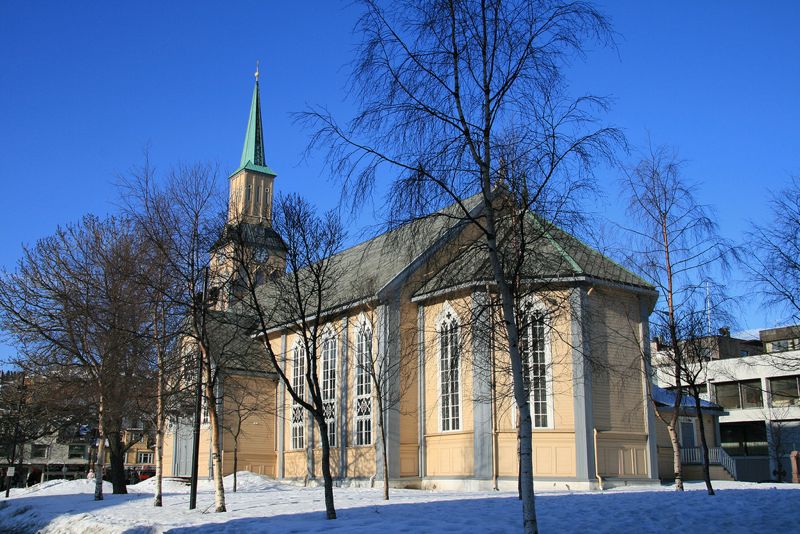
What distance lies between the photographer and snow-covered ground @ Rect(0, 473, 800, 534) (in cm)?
1236

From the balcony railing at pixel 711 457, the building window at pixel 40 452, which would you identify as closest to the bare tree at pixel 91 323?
the balcony railing at pixel 711 457

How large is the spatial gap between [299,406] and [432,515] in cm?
1688

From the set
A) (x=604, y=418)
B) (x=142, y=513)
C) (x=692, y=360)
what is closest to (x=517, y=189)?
(x=692, y=360)

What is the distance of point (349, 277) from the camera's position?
31.3 meters

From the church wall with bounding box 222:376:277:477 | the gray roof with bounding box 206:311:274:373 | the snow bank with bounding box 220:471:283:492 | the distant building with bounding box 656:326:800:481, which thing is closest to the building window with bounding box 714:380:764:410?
the distant building with bounding box 656:326:800:481

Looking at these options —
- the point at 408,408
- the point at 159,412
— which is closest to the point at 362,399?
the point at 408,408

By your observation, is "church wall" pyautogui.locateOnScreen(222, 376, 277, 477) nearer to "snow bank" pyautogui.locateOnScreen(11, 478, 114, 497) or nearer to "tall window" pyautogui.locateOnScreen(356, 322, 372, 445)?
"snow bank" pyautogui.locateOnScreen(11, 478, 114, 497)

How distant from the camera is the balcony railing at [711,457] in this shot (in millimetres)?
30547

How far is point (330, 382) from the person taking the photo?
29703 millimetres

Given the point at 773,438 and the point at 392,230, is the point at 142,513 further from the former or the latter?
the point at 773,438

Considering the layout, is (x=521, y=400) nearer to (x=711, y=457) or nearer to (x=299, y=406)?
(x=299, y=406)

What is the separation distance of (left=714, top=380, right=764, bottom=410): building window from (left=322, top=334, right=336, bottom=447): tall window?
34549mm

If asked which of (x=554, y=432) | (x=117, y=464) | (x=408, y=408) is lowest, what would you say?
→ (x=117, y=464)

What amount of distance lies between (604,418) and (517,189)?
14224mm
